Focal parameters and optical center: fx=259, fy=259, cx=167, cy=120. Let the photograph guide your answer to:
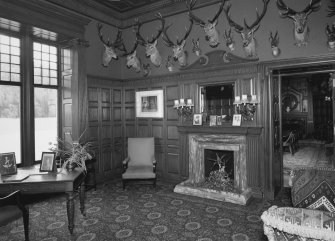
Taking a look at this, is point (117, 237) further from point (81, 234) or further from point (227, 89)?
point (227, 89)

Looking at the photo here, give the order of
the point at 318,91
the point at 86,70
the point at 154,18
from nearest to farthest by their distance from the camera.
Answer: the point at 86,70
the point at 154,18
the point at 318,91

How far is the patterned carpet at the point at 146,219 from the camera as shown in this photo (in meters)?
3.85

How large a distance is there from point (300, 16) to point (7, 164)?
18.1ft

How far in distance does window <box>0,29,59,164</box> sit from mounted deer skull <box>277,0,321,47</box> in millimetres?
5148

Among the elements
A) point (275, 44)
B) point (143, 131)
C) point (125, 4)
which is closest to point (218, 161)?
point (143, 131)

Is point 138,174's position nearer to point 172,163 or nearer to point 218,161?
point 172,163

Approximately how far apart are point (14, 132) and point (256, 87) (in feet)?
17.4

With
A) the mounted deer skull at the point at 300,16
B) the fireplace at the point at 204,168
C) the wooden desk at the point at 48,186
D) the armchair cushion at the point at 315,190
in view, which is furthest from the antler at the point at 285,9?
the wooden desk at the point at 48,186

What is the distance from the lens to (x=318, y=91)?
49.2 feet

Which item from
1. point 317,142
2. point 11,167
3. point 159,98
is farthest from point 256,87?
point 317,142

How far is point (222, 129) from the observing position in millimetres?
5750

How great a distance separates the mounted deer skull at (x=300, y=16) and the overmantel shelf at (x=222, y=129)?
191 centimetres

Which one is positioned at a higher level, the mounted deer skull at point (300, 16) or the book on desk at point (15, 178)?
the mounted deer skull at point (300, 16)

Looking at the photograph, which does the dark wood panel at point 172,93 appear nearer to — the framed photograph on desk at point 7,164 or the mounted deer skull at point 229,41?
the mounted deer skull at point 229,41
